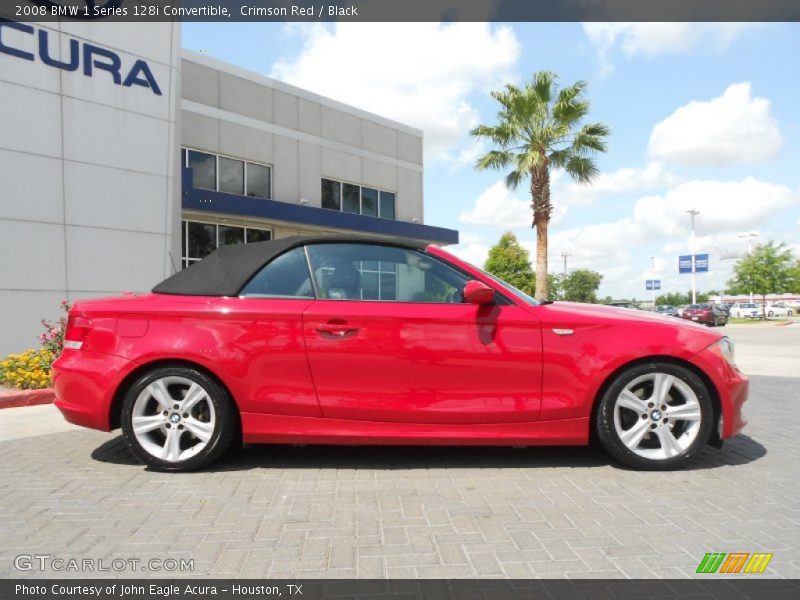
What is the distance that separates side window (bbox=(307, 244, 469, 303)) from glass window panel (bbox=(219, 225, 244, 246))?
13.8 meters

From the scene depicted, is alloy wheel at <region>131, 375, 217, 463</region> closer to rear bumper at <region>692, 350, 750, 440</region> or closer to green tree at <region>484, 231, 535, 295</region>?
rear bumper at <region>692, 350, 750, 440</region>

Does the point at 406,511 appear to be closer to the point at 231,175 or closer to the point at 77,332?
the point at 77,332

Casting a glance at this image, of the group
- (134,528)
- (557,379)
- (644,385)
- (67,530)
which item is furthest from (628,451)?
(67,530)

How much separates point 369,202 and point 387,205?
1076 mm

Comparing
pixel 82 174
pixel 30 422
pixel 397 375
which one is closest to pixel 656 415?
pixel 397 375

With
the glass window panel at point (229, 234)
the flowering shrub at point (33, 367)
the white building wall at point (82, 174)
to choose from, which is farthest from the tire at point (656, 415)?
the glass window panel at point (229, 234)

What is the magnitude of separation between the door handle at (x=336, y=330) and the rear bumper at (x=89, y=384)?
1.28 metres

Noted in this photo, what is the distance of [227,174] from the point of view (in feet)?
58.0

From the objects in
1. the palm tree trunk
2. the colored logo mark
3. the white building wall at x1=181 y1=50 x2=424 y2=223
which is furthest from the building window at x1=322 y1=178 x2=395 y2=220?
the colored logo mark

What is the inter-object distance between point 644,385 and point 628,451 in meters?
0.45

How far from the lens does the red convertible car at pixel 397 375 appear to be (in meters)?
3.71

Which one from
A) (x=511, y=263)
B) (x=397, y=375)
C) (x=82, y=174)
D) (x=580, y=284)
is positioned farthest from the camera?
(x=580, y=284)
